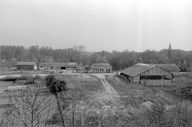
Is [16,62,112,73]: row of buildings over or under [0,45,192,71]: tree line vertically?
under

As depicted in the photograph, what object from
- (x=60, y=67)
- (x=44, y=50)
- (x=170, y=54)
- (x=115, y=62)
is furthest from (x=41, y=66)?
(x=170, y=54)

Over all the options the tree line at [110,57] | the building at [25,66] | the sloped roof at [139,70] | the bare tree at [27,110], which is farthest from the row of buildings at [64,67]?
the bare tree at [27,110]

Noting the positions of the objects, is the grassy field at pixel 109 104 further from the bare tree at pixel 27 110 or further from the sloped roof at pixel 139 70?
the sloped roof at pixel 139 70

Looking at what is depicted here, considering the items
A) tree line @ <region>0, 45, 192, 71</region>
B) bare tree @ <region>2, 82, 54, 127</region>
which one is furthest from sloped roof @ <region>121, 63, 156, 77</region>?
bare tree @ <region>2, 82, 54, 127</region>

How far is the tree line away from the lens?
181 ft

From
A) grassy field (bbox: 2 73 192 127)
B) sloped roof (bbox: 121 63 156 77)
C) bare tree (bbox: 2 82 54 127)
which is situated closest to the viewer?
bare tree (bbox: 2 82 54 127)

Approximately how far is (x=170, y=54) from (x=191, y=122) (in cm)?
6369

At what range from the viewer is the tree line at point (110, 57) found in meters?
55.2

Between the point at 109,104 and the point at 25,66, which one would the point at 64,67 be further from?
the point at 109,104

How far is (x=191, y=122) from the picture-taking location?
6.72m

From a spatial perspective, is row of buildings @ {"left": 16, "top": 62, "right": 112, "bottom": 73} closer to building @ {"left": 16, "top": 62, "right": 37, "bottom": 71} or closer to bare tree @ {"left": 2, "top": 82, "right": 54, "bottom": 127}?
building @ {"left": 16, "top": 62, "right": 37, "bottom": 71}

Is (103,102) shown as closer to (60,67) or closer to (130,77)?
(130,77)

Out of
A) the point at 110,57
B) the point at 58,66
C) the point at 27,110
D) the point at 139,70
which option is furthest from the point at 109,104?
the point at 110,57

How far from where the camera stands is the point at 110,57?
205ft
